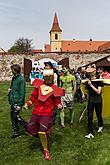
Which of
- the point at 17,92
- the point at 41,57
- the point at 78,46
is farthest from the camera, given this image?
the point at 78,46

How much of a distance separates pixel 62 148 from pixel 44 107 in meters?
1.09

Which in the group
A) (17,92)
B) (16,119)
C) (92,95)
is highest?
(17,92)

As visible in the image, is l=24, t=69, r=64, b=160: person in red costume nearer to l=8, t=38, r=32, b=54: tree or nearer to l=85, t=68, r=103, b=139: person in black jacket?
l=85, t=68, r=103, b=139: person in black jacket

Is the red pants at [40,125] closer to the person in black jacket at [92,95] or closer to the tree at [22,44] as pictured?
the person in black jacket at [92,95]

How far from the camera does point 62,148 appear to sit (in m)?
6.92

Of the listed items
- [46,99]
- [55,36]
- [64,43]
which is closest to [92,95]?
[46,99]

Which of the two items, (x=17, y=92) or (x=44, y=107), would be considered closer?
(x=44, y=107)

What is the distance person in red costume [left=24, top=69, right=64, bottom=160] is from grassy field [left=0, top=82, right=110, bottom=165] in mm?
300

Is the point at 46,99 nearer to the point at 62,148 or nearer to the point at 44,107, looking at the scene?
the point at 44,107

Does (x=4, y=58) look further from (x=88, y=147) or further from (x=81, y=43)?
(x=81, y=43)

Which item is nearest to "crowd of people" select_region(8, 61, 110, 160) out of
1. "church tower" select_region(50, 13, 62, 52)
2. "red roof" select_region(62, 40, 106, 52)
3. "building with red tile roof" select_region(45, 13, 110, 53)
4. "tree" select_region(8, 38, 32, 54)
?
"tree" select_region(8, 38, 32, 54)

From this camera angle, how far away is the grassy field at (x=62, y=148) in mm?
6109

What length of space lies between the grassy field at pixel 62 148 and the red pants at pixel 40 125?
0.48 metres

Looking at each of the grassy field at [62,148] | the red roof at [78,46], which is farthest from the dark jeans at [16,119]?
the red roof at [78,46]
